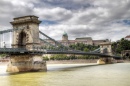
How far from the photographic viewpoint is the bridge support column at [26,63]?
117 feet

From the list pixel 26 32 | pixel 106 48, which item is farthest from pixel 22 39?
pixel 106 48

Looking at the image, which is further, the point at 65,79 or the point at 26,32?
the point at 26,32

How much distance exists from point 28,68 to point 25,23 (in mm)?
7170

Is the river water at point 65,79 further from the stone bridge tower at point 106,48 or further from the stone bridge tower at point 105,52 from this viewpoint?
the stone bridge tower at point 106,48

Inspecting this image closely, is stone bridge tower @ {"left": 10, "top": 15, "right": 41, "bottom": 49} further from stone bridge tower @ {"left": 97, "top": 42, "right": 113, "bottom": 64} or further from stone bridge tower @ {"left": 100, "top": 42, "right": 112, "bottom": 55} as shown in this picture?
stone bridge tower @ {"left": 100, "top": 42, "right": 112, "bottom": 55}

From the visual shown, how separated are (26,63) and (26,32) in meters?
4.93

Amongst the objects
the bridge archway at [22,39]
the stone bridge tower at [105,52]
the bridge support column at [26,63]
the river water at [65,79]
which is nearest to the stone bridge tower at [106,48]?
the stone bridge tower at [105,52]

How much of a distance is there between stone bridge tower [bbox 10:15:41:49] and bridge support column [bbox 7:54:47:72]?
176 cm

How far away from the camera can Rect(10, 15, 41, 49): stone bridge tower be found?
36.5m

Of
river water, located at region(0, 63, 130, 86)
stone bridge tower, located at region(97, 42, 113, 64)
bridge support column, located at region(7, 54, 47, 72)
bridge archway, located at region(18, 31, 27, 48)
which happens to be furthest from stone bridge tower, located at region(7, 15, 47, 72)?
stone bridge tower, located at region(97, 42, 113, 64)

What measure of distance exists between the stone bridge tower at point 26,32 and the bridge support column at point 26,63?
176 cm

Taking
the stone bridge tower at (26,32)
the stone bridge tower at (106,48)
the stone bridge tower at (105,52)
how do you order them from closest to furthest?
1. the stone bridge tower at (26,32)
2. the stone bridge tower at (105,52)
3. the stone bridge tower at (106,48)

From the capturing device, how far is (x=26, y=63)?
3581 cm

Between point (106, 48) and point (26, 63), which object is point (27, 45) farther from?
point (106, 48)
